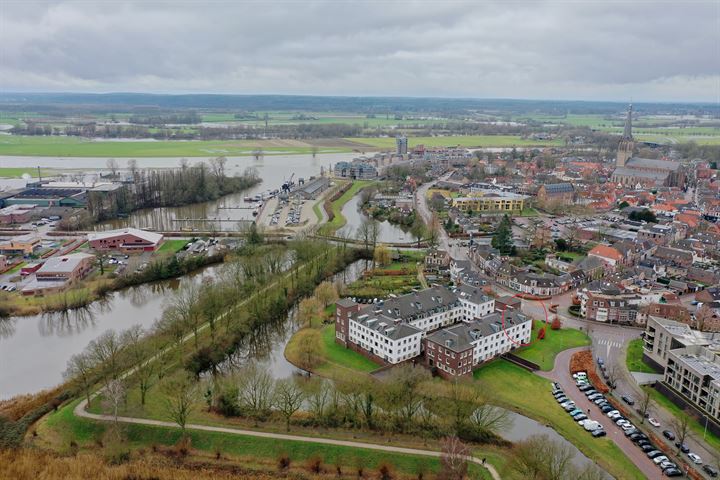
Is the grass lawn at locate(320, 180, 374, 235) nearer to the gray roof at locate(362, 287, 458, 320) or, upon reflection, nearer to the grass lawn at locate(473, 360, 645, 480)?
the gray roof at locate(362, 287, 458, 320)

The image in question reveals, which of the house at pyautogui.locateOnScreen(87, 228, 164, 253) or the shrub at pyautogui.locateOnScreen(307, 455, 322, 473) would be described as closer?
the shrub at pyautogui.locateOnScreen(307, 455, 322, 473)

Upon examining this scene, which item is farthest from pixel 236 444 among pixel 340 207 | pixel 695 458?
pixel 340 207

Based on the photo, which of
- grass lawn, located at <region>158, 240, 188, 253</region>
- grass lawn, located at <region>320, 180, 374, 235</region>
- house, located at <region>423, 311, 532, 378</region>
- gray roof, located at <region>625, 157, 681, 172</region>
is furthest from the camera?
gray roof, located at <region>625, 157, 681, 172</region>

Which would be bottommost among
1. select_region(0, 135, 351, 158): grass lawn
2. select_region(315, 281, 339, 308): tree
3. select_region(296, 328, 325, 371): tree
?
select_region(296, 328, 325, 371): tree

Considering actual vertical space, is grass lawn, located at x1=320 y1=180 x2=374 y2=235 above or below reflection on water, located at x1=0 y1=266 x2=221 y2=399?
above

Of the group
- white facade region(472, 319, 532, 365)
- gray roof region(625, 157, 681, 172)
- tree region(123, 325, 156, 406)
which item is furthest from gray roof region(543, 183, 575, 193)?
tree region(123, 325, 156, 406)

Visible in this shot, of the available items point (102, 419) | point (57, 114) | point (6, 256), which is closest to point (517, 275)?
point (102, 419)

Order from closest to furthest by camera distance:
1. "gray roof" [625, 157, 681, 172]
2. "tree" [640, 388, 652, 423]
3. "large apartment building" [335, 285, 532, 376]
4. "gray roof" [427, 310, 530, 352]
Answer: "tree" [640, 388, 652, 423] < "gray roof" [427, 310, 530, 352] < "large apartment building" [335, 285, 532, 376] < "gray roof" [625, 157, 681, 172]

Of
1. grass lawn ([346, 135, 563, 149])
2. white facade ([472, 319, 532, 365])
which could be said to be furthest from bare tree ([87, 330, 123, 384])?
grass lawn ([346, 135, 563, 149])
